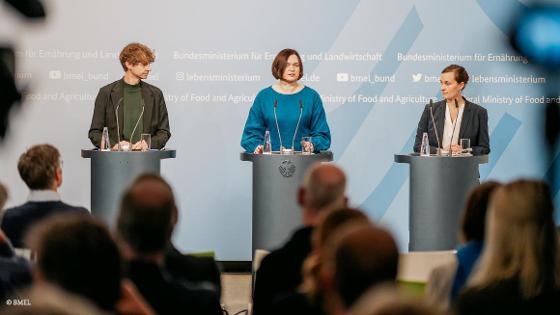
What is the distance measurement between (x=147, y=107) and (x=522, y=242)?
4506mm

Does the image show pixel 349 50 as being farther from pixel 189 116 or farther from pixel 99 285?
pixel 99 285

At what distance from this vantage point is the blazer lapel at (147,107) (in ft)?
23.0

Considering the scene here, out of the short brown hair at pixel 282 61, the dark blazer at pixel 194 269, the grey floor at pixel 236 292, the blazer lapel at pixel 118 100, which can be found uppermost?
the short brown hair at pixel 282 61

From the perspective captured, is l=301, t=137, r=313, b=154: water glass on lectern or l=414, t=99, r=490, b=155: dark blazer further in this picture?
l=414, t=99, r=490, b=155: dark blazer

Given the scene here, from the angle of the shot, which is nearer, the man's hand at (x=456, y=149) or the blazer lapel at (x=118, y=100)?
the man's hand at (x=456, y=149)

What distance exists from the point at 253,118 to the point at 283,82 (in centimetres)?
34

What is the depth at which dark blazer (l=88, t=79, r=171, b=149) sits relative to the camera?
693 centimetres

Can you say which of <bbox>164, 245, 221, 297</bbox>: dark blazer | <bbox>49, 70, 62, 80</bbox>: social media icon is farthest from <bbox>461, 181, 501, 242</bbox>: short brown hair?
<bbox>49, 70, 62, 80</bbox>: social media icon

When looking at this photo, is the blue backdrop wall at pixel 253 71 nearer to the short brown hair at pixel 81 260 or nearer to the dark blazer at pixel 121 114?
the dark blazer at pixel 121 114

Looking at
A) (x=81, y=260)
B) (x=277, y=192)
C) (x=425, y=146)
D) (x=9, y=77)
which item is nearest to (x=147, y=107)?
(x=277, y=192)

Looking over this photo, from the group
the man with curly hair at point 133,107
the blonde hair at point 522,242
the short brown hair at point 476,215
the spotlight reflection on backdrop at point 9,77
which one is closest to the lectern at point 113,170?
the man with curly hair at point 133,107

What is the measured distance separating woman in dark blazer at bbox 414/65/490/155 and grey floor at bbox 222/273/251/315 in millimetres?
1652

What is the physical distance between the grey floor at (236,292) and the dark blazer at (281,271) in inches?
124

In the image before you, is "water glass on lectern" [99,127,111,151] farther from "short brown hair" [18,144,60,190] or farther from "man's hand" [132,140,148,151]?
"short brown hair" [18,144,60,190]
